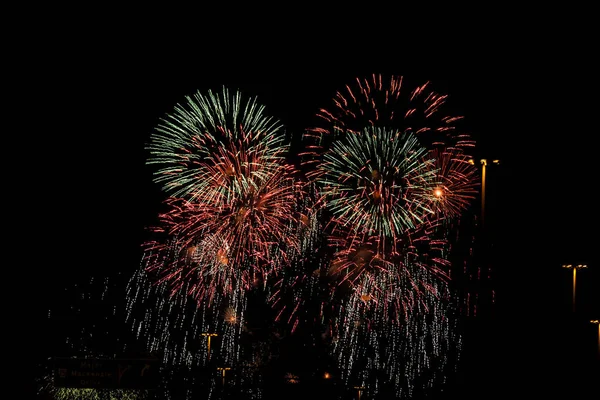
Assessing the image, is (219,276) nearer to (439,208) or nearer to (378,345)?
(439,208)

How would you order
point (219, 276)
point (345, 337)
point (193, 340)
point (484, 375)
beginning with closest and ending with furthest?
1. point (484, 375)
2. point (219, 276)
3. point (345, 337)
4. point (193, 340)

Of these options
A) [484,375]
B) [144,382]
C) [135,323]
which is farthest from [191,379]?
[484,375]

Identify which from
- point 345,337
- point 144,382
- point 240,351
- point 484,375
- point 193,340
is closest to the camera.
Answer: point 484,375

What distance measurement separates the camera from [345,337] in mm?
36156

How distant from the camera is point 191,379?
39.7m

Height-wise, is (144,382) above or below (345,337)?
below
